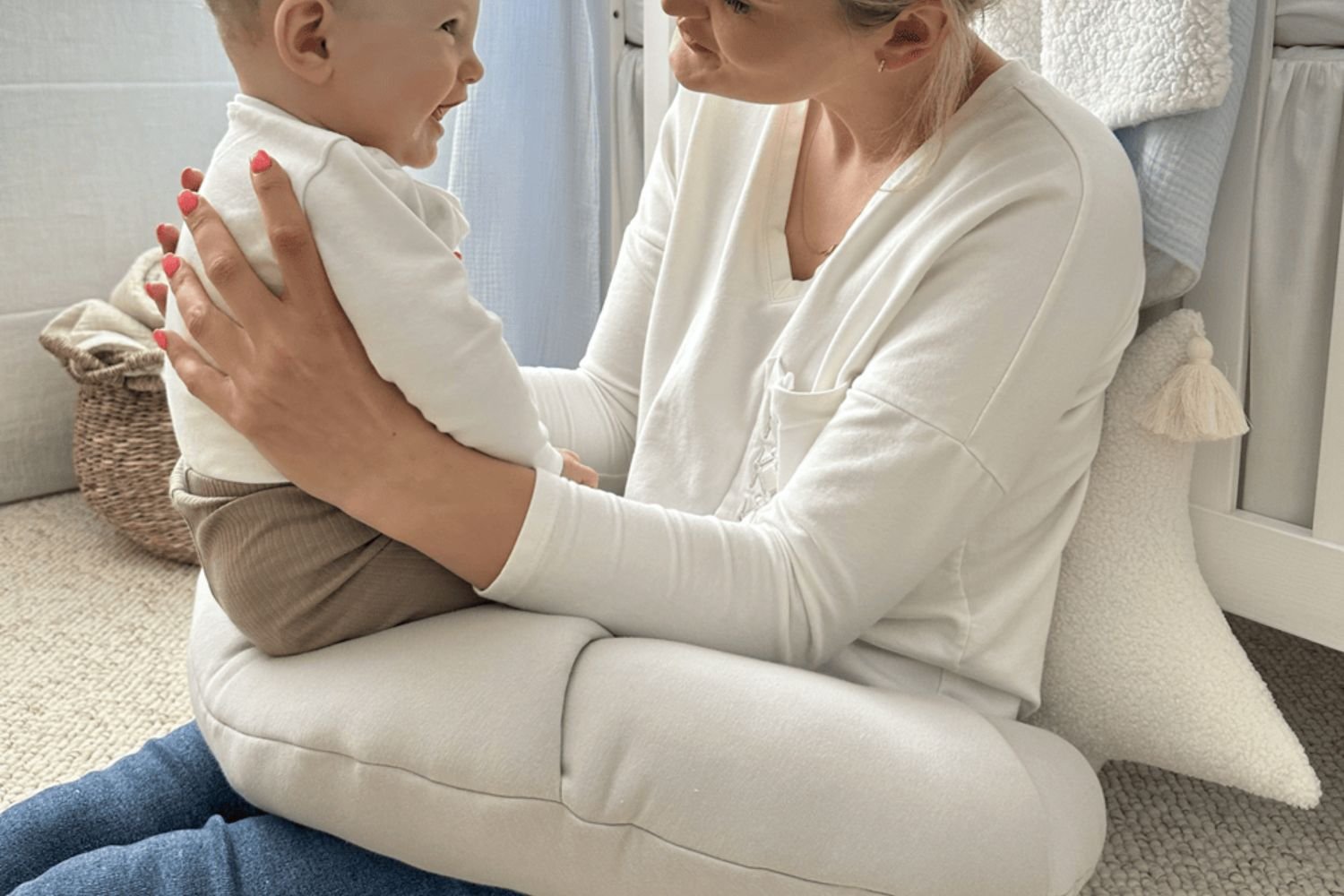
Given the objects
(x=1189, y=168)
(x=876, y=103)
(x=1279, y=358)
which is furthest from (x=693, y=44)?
(x=1279, y=358)

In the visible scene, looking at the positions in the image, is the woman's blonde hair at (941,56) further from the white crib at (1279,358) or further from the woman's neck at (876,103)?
the white crib at (1279,358)

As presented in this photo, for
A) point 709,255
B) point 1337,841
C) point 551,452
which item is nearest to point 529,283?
point 709,255

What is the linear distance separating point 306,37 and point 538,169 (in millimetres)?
774

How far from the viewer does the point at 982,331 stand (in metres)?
0.89

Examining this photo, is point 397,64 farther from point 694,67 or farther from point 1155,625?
point 1155,625

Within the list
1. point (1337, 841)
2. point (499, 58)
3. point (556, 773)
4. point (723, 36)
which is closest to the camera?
point (556, 773)

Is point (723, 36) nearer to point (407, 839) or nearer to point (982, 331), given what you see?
point (982, 331)

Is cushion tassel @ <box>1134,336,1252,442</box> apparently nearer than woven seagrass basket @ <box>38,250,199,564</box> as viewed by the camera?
Yes

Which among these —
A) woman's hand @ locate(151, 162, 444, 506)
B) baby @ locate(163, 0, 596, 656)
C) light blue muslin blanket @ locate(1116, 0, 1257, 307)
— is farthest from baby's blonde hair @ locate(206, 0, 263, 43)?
light blue muslin blanket @ locate(1116, 0, 1257, 307)

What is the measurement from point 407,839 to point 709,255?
0.54 m

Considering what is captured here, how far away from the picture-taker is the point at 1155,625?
105cm

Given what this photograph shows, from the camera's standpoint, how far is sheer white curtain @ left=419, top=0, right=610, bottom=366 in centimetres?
160

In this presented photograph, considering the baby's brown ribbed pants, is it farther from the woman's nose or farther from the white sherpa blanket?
the white sherpa blanket

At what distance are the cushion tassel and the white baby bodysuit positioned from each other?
18.8 inches
